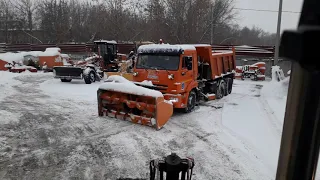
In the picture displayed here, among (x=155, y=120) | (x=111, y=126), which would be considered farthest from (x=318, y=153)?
(x=111, y=126)

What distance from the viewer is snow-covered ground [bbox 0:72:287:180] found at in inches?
187

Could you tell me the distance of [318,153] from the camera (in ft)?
3.80

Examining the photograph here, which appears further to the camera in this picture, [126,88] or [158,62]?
[158,62]

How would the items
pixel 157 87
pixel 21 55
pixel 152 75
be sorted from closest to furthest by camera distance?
pixel 157 87, pixel 152 75, pixel 21 55

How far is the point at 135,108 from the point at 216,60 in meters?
5.06

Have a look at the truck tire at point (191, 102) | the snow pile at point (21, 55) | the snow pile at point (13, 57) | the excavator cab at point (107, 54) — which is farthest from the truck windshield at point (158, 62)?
the snow pile at point (13, 57)

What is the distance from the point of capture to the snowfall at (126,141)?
187 inches

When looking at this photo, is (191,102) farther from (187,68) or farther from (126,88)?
(126,88)

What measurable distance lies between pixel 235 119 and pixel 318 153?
697cm

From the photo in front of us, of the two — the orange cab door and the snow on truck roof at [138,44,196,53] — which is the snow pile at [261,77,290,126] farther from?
the snow on truck roof at [138,44,196,53]

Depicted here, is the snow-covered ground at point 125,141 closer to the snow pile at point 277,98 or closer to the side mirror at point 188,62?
the snow pile at point 277,98

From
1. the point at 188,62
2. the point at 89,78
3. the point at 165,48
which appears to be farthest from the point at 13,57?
the point at 188,62

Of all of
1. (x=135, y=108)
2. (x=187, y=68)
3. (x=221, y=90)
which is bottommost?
(x=221, y=90)

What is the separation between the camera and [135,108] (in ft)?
24.8
